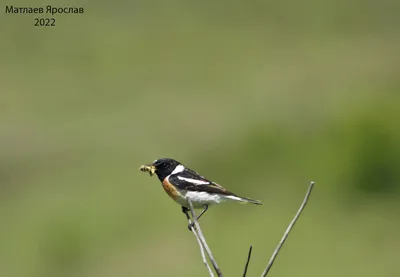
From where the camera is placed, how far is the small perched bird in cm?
484

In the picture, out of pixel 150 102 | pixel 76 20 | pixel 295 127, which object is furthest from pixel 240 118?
pixel 76 20

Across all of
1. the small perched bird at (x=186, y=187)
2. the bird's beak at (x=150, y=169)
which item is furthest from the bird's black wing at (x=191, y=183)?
the bird's beak at (x=150, y=169)

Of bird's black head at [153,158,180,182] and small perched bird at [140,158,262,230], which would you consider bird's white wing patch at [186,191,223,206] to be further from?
bird's black head at [153,158,180,182]

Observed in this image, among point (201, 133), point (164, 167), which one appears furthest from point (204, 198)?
point (201, 133)

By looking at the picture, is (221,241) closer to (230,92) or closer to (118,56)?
(230,92)

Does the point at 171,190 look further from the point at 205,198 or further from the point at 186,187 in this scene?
the point at 205,198

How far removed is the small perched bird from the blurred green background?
8412mm

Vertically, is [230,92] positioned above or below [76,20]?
below

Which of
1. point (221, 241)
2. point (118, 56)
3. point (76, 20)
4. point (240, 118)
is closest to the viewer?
point (221, 241)

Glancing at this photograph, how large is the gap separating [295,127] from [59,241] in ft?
24.7

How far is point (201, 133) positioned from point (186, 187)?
15.6 meters

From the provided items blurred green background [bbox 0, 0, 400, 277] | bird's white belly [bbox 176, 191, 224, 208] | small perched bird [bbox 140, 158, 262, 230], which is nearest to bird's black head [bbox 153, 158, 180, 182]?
small perched bird [bbox 140, 158, 262, 230]

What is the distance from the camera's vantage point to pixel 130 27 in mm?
29531

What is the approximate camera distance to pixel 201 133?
67.1 ft
